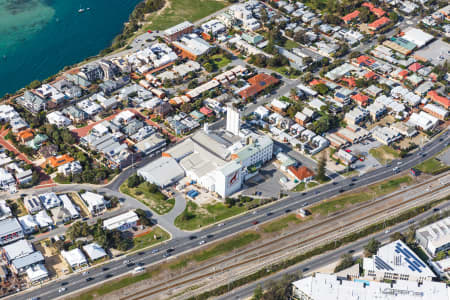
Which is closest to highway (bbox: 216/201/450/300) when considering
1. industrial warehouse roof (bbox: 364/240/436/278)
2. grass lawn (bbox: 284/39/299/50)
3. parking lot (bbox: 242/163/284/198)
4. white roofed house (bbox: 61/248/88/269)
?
industrial warehouse roof (bbox: 364/240/436/278)

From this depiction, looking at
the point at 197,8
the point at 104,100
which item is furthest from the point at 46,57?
the point at 197,8

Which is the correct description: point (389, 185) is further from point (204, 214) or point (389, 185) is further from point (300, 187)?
point (204, 214)

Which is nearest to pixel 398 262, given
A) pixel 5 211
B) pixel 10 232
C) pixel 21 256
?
pixel 21 256

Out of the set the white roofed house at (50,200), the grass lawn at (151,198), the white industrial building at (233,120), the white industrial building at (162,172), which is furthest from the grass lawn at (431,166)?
the white roofed house at (50,200)

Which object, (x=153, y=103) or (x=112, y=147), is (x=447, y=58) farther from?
(x=112, y=147)

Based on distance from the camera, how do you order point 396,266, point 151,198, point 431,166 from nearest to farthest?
point 396,266, point 151,198, point 431,166
